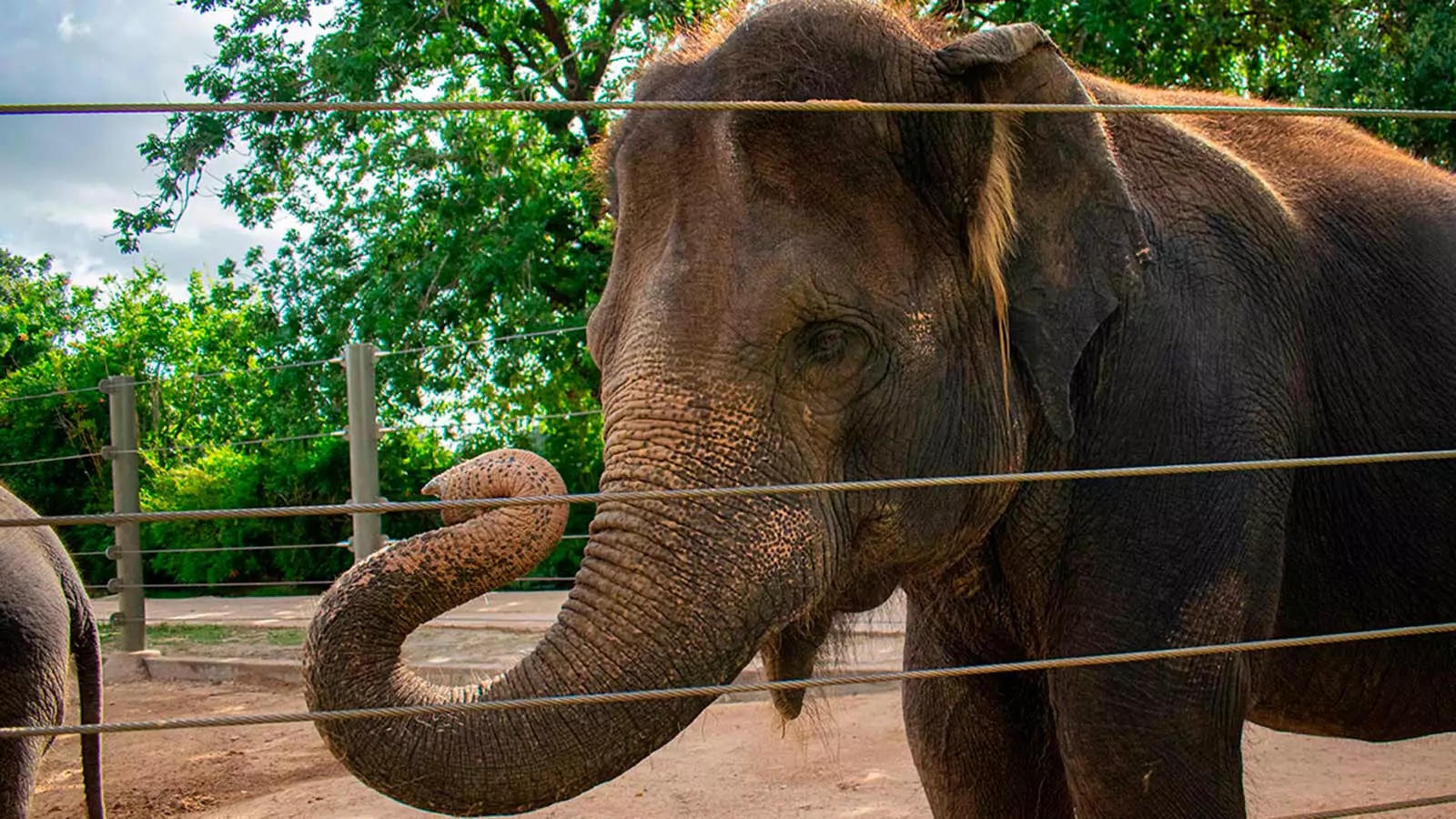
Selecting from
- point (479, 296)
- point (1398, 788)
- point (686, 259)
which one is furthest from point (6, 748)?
point (479, 296)

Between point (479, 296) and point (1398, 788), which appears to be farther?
point (479, 296)

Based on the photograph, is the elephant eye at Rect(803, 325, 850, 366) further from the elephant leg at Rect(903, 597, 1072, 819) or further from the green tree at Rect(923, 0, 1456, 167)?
the green tree at Rect(923, 0, 1456, 167)

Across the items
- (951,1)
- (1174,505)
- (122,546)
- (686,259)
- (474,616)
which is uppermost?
(951,1)

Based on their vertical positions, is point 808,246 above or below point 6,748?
above

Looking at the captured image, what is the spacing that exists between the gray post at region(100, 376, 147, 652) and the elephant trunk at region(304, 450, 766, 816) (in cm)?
742

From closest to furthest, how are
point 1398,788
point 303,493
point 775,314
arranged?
point 775,314 < point 1398,788 < point 303,493

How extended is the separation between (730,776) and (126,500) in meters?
5.41

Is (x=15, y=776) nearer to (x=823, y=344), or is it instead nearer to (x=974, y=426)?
(x=823, y=344)

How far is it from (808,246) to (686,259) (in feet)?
0.70

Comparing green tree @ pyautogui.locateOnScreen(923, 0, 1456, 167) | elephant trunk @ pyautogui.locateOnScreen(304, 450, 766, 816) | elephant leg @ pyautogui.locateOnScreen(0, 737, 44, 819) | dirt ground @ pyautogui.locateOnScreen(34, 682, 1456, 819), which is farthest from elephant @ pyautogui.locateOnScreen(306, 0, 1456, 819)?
green tree @ pyautogui.locateOnScreen(923, 0, 1456, 167)

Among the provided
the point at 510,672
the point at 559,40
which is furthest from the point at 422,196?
the point at 510,672

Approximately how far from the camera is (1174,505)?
258cm

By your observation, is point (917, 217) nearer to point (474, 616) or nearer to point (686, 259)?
point (686, 259)

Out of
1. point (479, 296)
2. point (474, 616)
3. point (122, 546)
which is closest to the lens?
point (122, 546)
